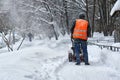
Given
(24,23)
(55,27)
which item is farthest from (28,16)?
(55,27)

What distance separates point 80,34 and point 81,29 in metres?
0.18

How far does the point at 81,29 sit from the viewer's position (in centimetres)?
1089

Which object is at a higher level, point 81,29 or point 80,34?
point 81,29

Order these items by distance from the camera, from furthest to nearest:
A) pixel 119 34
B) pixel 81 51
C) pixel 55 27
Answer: pixel 55 27, pixel 119 34, pixel 81 51

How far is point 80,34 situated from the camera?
432 inches

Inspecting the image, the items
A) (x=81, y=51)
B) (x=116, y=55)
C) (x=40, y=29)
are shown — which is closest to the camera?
(x=116, y=55)

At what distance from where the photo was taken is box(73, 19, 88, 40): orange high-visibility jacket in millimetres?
10845

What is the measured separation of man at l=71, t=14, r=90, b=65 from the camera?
10867 millimetres

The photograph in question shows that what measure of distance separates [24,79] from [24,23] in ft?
130

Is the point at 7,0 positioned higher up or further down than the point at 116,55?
higher up

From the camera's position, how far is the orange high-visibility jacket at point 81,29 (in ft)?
35.6

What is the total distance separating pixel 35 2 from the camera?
44031mm

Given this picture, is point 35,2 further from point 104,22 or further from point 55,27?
point 104,22

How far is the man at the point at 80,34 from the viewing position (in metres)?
10.9
